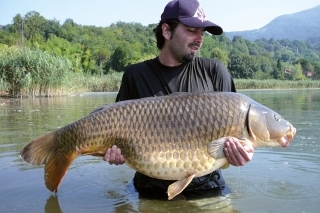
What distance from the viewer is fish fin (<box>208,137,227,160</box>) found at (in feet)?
8.98

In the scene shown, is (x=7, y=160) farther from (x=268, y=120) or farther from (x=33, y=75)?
(x=33, y=75)

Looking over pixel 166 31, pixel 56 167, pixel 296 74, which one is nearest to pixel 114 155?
pixel 56 167

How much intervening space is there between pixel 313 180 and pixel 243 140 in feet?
6.31

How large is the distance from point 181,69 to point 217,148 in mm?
889

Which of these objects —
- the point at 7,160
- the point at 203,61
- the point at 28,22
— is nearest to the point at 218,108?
the point at 203,61

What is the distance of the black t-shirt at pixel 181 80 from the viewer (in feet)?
11.0

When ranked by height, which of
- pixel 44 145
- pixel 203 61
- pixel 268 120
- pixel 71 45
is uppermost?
pixel 71 45

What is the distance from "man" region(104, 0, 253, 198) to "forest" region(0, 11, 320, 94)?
652 inches

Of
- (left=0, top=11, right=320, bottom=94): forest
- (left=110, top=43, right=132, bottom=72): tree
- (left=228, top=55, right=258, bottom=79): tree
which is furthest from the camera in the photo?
(left=228, top=55, right=258, bottom=79): tree

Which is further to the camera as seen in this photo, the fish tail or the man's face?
the man's face

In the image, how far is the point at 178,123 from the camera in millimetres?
2820

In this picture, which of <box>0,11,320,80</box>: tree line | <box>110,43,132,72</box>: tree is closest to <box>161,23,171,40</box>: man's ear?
<box>0,11,320,80</box>: tree line

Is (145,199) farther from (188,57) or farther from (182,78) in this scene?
(188,57)

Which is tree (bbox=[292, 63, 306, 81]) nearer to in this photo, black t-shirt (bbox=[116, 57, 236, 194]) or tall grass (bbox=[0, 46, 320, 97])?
tall grass (bbox=[0, 46, 320, 97])
